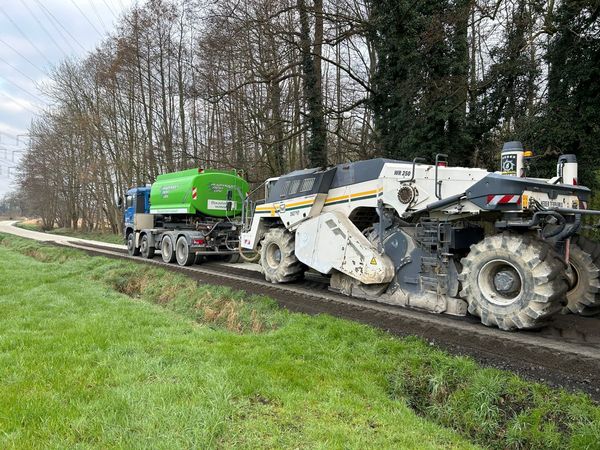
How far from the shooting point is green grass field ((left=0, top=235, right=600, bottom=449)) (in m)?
3.44

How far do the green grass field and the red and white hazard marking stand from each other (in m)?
2.16

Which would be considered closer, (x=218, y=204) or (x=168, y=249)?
(x=218, y=204)

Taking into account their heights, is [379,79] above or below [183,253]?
above

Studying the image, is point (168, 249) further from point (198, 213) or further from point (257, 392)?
point (257, 392)

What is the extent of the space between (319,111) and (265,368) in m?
14.3

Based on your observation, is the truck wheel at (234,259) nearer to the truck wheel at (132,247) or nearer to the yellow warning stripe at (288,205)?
the truck wheel at (132,247)

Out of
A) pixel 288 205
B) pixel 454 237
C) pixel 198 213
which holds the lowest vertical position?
pixel 454 237

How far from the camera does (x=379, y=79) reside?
17328 mm

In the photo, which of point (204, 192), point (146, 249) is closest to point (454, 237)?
point (204, 192)

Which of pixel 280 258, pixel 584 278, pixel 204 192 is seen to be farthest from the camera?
pixel 204 192

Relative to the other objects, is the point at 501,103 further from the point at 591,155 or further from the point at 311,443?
the point at 311,443

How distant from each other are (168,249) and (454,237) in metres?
10.6

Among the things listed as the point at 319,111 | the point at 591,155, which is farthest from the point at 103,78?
the point at 591,155

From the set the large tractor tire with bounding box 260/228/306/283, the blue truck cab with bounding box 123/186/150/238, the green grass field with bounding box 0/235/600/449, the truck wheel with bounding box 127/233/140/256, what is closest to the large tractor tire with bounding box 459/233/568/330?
the green grass field with bounding box 0/235/600/449
